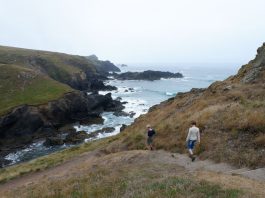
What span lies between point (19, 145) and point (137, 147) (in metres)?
34.5

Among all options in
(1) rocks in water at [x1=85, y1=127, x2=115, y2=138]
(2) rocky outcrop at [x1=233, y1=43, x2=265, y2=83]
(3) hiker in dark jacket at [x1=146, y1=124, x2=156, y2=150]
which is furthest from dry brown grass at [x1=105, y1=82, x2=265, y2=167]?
(1) rocks in water at [x1=85, y1=127, x2=115, y2=138]

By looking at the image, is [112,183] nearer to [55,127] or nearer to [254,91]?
[254,91]

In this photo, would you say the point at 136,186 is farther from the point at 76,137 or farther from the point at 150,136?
the point at 76,137

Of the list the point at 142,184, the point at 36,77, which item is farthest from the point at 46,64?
the point at 142,184

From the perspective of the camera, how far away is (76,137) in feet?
202

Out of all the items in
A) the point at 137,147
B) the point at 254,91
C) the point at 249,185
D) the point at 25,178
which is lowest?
the point at 25,178

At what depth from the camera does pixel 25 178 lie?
32.6 meters

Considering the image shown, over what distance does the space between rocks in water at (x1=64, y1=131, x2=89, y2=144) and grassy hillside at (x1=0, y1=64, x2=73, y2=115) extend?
1405cm

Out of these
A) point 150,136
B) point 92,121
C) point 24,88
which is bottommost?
point 92,121

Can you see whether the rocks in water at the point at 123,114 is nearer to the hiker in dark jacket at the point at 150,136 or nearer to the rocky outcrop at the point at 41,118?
the rocky outcrop at the point at 41,118

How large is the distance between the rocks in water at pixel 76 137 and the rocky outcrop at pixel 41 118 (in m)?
4.33

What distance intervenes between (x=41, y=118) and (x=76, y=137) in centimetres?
1095

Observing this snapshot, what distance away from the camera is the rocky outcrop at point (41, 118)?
62.9 m

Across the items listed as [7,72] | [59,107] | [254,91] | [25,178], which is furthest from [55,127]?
[254,91]
